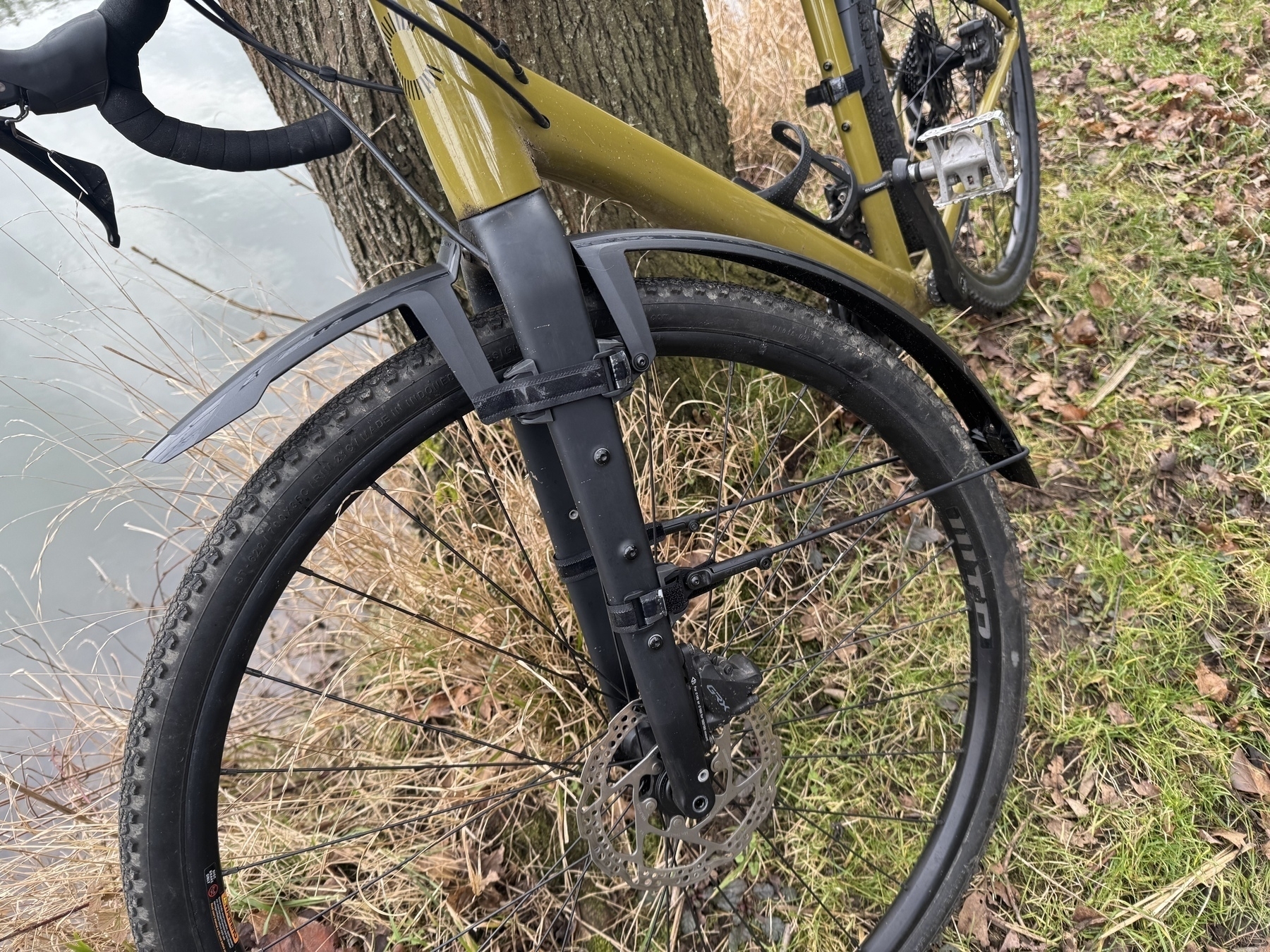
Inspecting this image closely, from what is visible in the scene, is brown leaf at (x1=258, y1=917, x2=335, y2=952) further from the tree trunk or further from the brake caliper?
the tree trunk

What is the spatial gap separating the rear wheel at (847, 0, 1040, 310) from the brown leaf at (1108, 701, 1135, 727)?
1.01 meters

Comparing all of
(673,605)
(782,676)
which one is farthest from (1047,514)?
(673,605)

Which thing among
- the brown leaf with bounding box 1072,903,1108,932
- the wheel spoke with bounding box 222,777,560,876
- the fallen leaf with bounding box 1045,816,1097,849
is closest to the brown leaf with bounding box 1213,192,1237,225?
the fallen leaf with bounding box 1045,816,1097,849

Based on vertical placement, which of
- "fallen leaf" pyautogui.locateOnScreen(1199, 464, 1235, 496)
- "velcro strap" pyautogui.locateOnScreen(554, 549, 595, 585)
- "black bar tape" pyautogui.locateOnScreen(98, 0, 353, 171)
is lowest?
"fallen leaf" pyautogui.locateOnScreen(1199, 464, 1235, 496)

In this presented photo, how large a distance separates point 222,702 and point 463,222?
25.1 inches

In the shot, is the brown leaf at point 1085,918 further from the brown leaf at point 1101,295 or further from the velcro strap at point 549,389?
the brown leaf at point 1101,295

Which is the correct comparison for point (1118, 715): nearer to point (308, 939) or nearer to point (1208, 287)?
point (1208, 287)

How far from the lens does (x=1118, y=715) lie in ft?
5.81

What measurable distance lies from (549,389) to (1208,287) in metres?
2.39

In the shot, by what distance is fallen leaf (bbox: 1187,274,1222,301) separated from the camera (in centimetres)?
241

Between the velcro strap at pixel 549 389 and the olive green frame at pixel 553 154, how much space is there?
21 centimetres

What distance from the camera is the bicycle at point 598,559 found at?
96cm

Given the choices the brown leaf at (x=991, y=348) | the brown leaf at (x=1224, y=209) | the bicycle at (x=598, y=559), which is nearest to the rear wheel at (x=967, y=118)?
the bicycle at (x=598, y=559)

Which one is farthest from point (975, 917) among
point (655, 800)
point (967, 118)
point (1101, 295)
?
point (967, 118)
